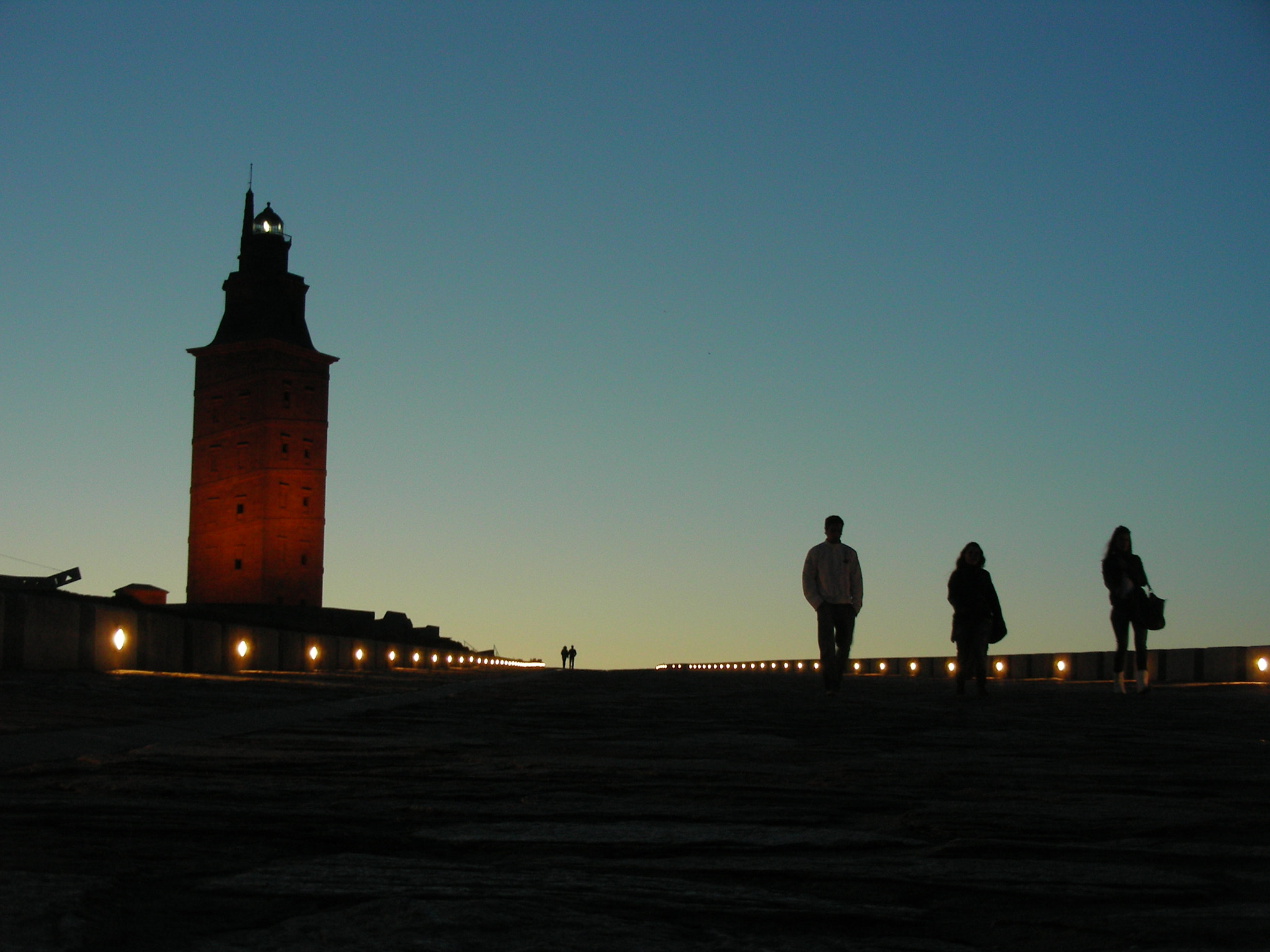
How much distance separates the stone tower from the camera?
81.9 m

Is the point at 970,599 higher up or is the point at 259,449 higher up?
the point at 259,449

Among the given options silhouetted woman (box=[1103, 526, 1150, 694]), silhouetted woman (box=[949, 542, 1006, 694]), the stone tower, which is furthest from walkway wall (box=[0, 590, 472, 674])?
the stone tower

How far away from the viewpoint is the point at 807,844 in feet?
9.88

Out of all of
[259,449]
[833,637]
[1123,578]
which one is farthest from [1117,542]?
[259,449]

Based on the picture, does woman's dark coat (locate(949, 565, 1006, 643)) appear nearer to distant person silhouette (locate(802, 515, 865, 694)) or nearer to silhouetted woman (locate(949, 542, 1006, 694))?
silhouetted woman (locate(949, 542, 1006, 694))

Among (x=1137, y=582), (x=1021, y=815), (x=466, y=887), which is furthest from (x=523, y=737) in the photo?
(x=1137, y=582)

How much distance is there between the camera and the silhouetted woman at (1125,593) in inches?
552

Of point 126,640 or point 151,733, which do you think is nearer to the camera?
point 151,733

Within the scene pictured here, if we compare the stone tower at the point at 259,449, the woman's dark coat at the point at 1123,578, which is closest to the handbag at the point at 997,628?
the woman's dark coat at the point at 1123,578

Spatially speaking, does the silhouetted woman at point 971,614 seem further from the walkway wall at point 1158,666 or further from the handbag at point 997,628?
the walkway wall at point 1158,666

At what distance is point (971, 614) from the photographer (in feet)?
43.8

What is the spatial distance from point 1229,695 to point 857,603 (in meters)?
4.53

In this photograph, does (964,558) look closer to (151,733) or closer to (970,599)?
(970,599)

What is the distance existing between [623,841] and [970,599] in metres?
10.8
